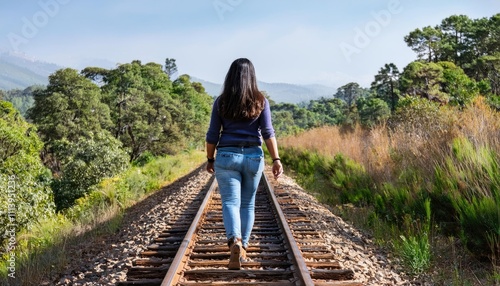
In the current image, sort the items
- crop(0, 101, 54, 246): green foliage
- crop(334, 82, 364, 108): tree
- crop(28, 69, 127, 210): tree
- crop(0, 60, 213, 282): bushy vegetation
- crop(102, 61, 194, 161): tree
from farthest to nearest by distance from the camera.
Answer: crop(334, 82, 364, 108): tree, crop(102, 61, 194, 161): tree, crop(28, 69, 127, 210): tree, crop(0, 101, 54, 246): green foliage, crop(0, 60, 213, 282): bushy vegetation

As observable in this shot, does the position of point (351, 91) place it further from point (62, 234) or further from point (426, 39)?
point (62, 234)

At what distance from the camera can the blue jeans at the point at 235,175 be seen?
356 cm

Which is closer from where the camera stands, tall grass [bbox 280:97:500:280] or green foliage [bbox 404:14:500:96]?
tall grass [bbox 280:97:500:280]

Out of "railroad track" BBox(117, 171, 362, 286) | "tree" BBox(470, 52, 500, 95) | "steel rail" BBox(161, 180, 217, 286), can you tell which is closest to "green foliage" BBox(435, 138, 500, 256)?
"railroad track" BBox(117, 171, 362, 286)

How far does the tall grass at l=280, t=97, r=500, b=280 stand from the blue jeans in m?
1.99

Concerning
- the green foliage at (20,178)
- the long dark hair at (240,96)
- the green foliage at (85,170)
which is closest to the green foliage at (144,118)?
the green foliage at (20,178)

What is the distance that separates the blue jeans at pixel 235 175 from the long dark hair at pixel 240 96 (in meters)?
0.32

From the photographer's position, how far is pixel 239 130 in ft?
11.7

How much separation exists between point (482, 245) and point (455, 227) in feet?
2.91

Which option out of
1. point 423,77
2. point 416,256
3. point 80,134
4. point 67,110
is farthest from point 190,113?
point 416,256

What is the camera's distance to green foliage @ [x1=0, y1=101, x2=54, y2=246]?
39.0 feet

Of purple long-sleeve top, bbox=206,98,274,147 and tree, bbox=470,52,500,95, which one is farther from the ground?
tree, bbox=470,52,500,95

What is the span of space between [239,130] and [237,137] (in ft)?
0.22

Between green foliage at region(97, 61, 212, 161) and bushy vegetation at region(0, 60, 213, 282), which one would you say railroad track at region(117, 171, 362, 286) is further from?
green foliage at region(97, 61, 212, 161)
